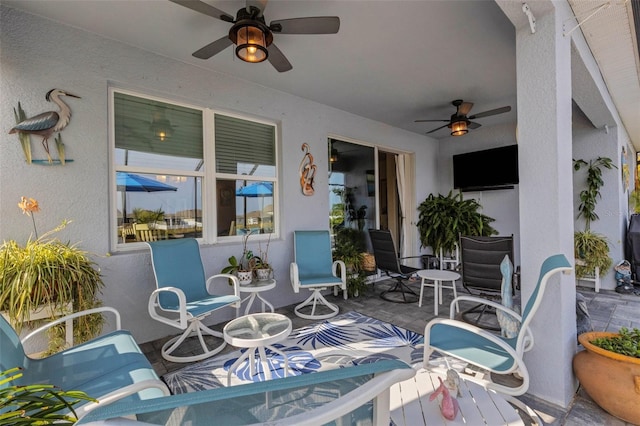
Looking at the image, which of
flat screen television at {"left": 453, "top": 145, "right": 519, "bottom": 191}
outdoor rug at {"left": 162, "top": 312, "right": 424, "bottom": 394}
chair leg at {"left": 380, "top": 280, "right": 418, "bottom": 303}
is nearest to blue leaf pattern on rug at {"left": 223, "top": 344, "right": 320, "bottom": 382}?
outdoor rug at {"left": 162, "top": 312, "right": 424, "bottom": 394}

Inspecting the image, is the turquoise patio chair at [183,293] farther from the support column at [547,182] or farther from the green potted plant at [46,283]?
the support column at [547,182]

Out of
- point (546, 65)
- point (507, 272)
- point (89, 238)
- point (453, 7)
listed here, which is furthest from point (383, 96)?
point (89, 238)

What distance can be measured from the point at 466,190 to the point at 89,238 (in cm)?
638

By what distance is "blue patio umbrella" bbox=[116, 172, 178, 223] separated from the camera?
9.27 ft

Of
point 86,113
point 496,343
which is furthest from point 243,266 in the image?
point 496,343

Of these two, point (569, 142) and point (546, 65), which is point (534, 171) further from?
point (546, 65)

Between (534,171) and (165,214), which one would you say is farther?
(165,214)

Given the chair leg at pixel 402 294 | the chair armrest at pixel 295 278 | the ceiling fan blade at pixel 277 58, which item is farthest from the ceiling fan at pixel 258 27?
the chair leg at pixel 402 294

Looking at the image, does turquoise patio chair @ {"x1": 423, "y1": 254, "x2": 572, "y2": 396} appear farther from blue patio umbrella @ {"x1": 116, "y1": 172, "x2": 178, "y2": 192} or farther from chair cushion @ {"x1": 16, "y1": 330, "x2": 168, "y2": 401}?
blue patio umbrella @ {"x1": 116, "y1": 172, "x2": 178, "y2": 192}

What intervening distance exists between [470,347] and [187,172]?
3161mm

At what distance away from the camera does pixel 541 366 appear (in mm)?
1941

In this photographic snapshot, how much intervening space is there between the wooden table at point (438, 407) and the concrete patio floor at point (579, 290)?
0.73 meters

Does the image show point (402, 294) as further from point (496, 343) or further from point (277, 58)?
point (277, 58)

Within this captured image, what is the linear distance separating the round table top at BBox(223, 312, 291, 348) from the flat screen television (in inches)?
203
